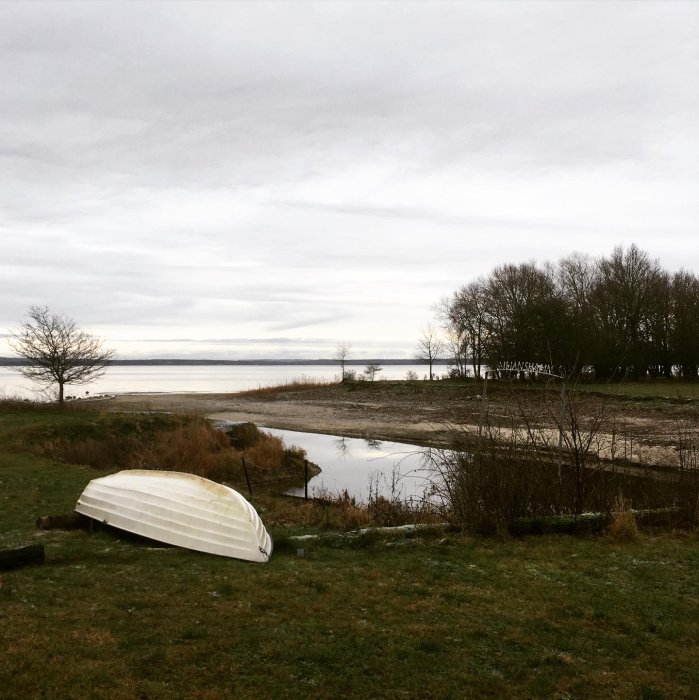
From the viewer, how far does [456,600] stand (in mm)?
6309

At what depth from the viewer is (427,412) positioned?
1404 inches

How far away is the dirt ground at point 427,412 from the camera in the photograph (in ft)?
69.0

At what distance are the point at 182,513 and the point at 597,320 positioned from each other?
45.7 metres

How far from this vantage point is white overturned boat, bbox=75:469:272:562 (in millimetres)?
8156

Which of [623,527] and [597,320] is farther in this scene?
[597,320]

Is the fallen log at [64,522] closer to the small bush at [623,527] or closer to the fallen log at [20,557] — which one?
the fallen log at [20,557]

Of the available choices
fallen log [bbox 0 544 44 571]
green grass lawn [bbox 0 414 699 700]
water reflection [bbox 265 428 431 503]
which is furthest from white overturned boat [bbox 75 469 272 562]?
water reflection [bbox 265 428 431 503]

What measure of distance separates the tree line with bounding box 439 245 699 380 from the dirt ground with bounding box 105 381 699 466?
4.85 meters

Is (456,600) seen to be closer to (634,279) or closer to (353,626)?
(353,626)

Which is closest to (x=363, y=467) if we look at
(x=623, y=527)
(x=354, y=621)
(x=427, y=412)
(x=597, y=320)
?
(x=623, y=527)

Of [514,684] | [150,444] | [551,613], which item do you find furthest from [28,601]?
[150,444]

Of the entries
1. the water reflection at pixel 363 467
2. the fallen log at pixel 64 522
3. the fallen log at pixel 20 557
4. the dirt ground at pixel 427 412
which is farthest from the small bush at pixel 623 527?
the fallen log at pixel 64 522

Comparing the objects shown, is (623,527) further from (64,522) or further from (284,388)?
(284,388)

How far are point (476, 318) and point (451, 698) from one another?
1974 inches
